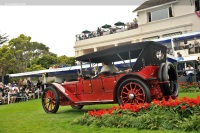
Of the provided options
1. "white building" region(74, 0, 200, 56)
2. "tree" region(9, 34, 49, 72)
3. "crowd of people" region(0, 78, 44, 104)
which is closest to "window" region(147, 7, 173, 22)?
"white building" region(74, 0, 200, 56)

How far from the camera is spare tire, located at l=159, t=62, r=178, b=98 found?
786 centimetres

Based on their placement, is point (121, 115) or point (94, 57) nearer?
point (121, 115)

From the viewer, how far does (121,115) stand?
6.38 metres

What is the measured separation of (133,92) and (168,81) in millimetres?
1036

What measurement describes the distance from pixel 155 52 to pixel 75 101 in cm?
304

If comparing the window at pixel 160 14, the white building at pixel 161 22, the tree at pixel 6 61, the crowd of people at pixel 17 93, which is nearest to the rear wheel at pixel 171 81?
the crowd of people at pixel 17 93

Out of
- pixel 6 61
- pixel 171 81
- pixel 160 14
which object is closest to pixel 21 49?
pixel 6 61

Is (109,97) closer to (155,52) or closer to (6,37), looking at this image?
(155,52)

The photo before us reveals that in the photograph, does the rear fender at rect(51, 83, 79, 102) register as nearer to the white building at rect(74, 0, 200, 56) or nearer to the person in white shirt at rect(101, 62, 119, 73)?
the person in white shirt at rect(101, 62, 119, 73)

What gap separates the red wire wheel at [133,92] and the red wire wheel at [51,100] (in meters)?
2.61

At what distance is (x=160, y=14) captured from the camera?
105 feet

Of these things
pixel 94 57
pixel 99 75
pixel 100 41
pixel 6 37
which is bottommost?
pixel 99 75

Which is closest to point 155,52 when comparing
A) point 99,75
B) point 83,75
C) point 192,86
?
point 99,75

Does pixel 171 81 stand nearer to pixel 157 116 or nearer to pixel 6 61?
pixel 157 116
